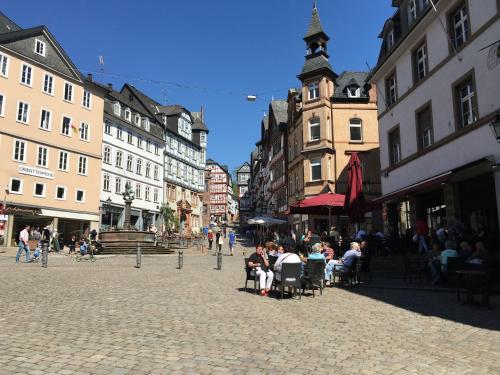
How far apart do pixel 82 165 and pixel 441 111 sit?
33608 millimetres

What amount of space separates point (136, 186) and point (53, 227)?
13.7 m

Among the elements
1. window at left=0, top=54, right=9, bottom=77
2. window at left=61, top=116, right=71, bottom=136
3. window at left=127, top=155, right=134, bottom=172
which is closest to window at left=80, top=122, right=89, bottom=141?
window at left=61, top=116, right=71, bottom=136

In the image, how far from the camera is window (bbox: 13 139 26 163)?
116 ft

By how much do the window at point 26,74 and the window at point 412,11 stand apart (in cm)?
3054

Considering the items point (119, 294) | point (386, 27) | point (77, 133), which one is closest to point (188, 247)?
point (77, 133)

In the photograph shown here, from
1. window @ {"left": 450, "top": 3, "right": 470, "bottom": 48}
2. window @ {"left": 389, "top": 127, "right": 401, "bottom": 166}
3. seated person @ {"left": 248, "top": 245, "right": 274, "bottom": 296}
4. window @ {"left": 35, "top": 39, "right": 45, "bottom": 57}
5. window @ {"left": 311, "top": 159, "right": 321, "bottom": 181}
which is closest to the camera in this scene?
seated person @ {"left": 248, "top": 245, "right": 274, "bottom": 296}

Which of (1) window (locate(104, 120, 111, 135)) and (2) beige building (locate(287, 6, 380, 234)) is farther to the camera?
(1) window (locate(104, 120, 111, 135))

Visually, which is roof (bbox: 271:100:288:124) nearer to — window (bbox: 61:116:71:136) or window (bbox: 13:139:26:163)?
window (bbox: 61:116:71:136)

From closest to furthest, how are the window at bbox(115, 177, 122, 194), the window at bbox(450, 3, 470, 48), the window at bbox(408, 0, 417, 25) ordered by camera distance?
the window at bbox(450, 3, 470, 48) < the window at bbox(408, 0, 417, 25) < the window at bbox(115, 177, 122, 194)

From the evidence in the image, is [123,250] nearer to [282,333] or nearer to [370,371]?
[282,333]

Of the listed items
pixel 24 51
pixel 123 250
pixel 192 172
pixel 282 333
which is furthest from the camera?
pixel 192 172

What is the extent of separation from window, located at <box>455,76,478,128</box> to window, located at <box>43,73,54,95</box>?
1340 inches

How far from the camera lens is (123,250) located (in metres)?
30.0

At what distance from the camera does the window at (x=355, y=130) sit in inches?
1451
